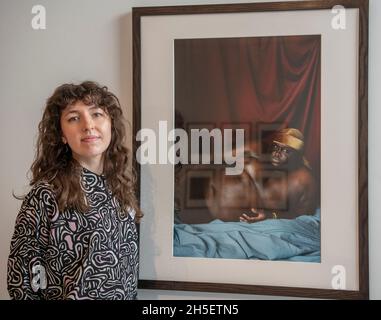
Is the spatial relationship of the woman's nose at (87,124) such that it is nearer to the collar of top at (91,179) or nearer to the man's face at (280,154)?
the collar of top at (91,179)

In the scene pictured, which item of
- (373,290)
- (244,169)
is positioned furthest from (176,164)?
(373,290)

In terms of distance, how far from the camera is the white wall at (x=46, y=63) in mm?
1464

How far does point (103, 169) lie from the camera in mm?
1329

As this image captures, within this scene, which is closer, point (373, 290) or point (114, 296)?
point (114, 296)

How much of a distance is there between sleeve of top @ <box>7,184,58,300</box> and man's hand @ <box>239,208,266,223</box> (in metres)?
0.51

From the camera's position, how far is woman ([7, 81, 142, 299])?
119 centimetres

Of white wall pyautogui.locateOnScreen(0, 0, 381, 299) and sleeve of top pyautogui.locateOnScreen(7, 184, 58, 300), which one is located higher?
white wall pyautogui.locateOnScreen(0, 0, 381, 299)

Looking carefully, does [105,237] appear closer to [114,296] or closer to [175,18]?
[114,296]

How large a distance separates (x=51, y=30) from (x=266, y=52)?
0.64 metres

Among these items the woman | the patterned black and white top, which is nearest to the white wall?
the woman

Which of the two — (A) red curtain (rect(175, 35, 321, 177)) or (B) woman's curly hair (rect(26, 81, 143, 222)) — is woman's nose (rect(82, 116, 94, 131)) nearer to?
(B) woman's curly hair (rect(26, 81, 143, 222))

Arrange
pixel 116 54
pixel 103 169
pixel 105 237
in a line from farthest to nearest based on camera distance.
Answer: pixel 116 54 < pixel 103 169 < pixel 105 237

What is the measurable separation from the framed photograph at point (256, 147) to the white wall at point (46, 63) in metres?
0.06

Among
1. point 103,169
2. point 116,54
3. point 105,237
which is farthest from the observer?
point 116,54
